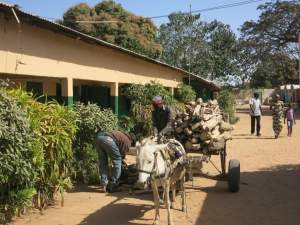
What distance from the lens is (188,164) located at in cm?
825

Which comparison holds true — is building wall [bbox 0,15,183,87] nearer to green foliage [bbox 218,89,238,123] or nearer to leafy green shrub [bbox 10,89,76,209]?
leafy green shrub [bbox 10,89,76,209]

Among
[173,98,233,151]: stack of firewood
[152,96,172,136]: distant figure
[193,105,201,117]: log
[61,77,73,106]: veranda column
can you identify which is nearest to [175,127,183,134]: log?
[173,98,233,151]: stack of firewood

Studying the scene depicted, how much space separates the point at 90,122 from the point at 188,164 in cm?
306

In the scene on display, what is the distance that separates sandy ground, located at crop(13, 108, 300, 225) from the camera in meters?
7.93

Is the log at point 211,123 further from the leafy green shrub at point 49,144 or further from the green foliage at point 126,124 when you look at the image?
the green foliage at point 126,124

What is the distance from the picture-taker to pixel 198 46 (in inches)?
1762

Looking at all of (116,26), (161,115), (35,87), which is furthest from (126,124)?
(116,26)

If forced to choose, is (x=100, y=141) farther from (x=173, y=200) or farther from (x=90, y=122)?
(x=173, y=200)

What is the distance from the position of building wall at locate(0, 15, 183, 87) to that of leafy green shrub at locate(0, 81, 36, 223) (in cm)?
267

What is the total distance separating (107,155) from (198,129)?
203 centimetres

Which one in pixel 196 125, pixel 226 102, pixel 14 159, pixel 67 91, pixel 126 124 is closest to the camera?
pixel 14 159

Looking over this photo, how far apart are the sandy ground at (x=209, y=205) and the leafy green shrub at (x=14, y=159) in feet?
1.57

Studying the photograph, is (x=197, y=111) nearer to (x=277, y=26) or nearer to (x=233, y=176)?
(x=233, y=176)

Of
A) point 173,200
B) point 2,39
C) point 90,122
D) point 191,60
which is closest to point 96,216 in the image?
point 173,200
